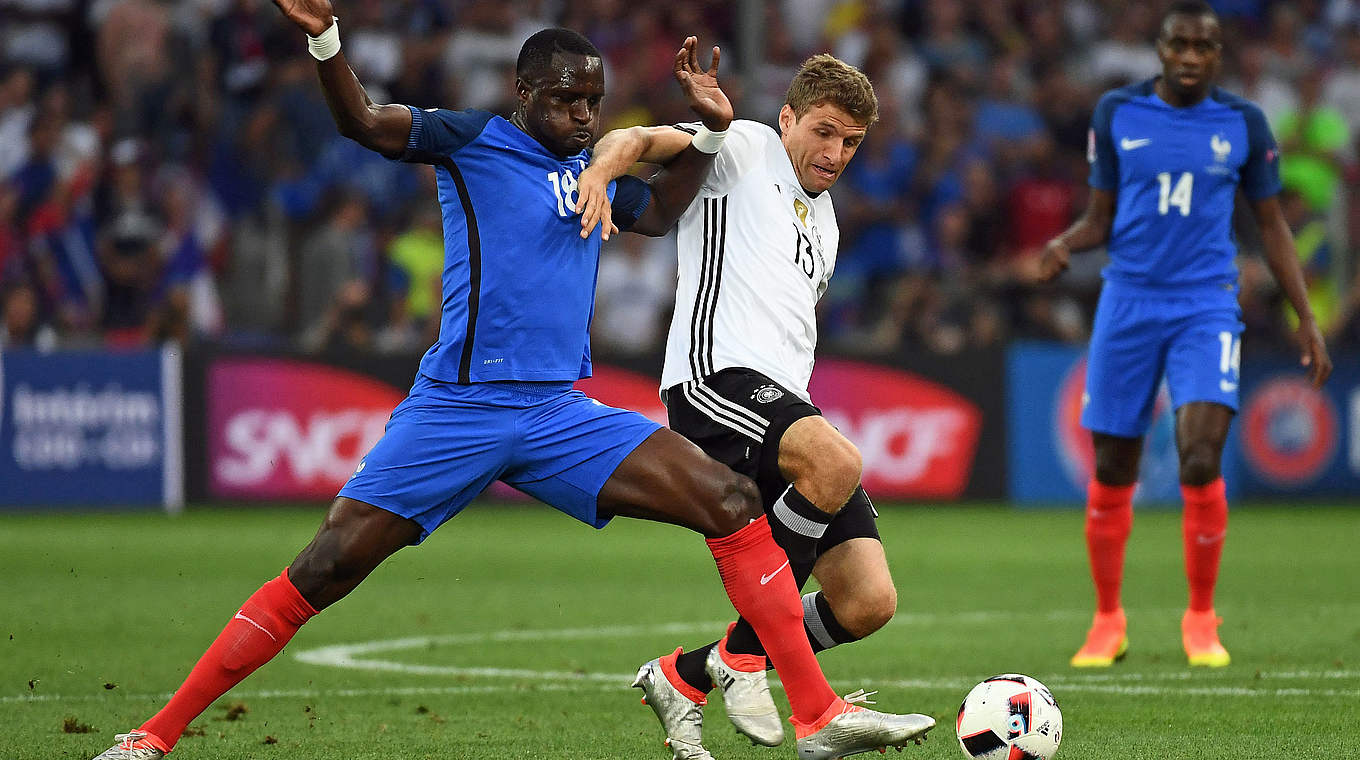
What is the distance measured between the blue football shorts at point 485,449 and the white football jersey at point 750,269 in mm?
494

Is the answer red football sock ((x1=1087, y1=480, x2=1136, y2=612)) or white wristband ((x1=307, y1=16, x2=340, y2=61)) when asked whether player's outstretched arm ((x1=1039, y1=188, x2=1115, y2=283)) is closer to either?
red football sock ((x1=1087, y1=480, x2=1136, y2=612))

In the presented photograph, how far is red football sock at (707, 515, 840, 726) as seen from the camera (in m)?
5.14

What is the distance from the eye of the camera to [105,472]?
48.5 feet

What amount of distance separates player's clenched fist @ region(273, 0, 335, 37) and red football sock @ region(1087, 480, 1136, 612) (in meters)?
4.22

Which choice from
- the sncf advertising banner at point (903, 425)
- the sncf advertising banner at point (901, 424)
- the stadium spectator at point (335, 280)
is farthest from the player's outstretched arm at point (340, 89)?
the sncf advertising banner at point (903, 425)

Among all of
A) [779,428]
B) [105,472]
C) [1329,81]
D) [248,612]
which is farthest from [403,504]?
[1329,81]

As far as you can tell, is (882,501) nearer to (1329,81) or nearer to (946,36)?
(946,36)

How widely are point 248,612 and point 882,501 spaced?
35.5 feet

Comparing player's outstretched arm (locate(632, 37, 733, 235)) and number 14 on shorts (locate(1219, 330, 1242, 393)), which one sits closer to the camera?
player's outstretched arm (locate(632, 37, 733, 235))

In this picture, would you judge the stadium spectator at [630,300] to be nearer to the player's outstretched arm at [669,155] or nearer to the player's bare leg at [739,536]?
the player's outstretched arm at [669,155]

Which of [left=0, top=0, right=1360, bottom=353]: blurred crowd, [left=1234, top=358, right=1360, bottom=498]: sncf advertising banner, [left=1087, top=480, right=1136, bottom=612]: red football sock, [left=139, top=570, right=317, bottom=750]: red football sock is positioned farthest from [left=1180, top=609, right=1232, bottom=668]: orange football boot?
[left=1234, top=358, right=1360, bottom=498]: sncf advertising banner

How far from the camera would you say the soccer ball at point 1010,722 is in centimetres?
507

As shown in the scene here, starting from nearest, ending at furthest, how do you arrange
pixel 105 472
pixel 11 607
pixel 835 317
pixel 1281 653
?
1. pixel 1281 653
2. pixel 11 607
3. pixel 105 472
4. pixel 835 317

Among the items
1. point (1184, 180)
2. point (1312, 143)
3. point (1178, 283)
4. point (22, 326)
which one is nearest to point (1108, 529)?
point (1178, 283)
